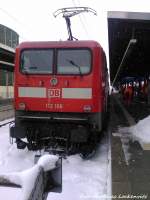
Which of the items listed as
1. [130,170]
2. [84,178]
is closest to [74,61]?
[84,178]

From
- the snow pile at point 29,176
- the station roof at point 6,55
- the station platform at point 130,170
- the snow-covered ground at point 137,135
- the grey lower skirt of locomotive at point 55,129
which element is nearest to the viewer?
the snow pile at point 29,176

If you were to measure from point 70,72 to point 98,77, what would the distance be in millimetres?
672

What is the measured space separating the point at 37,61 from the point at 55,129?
173cm

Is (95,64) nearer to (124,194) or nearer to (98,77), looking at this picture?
(98,77)

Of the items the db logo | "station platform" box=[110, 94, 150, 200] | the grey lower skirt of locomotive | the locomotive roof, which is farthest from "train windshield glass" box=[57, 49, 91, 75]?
"station platform" box=[110, 94, 150, 200]

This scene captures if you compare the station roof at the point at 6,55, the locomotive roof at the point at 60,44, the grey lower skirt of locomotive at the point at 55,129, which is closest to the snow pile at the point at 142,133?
the grey lower skirt of locomotive at the point at 55,129

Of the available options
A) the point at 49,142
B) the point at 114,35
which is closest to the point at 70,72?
the point at 49,142

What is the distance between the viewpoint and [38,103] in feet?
32.1

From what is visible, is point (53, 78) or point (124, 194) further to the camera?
point (53, 78)

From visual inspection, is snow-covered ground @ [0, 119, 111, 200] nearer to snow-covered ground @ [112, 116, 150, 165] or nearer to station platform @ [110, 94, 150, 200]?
station platform @ [110, 94, 150, 200]

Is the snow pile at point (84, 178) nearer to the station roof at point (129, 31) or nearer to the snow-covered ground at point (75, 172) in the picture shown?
the snow-covered ground at point (75, 172)

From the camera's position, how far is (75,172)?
7992 millimetres

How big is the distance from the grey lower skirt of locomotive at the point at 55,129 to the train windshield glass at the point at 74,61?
3.38ft

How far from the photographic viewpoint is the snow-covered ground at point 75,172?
6.23 metres
